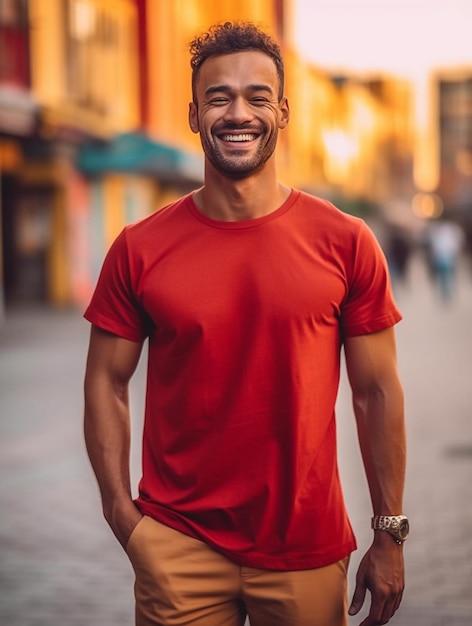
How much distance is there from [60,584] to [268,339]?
11.0ft

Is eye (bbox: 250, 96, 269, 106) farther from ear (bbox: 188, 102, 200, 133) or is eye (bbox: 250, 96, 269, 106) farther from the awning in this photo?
the awning

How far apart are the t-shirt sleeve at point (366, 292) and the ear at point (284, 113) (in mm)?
292

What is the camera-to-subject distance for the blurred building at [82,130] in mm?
24547

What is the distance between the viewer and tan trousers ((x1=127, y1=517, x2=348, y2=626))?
106 inches

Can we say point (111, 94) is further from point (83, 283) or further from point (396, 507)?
point (396, 507)

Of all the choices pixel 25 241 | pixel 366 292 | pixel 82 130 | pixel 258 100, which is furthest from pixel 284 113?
pixel 25 241

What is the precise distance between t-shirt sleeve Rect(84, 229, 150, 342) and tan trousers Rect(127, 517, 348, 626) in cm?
44

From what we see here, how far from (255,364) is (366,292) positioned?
296mm

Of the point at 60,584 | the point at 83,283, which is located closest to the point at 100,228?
the point at 83,283

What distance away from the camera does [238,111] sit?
273 cm

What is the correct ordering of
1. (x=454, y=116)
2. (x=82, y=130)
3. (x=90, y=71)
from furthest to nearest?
(x=454, y=116) < (x=90, y=71) < (x=82, y=130)

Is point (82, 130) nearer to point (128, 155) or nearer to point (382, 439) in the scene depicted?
point (128, 155)

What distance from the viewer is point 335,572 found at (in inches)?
109

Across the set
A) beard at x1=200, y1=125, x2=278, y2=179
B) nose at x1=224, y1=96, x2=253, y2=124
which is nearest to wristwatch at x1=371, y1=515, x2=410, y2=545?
beard at x1=200, y1=125, x2=278, y2=179
